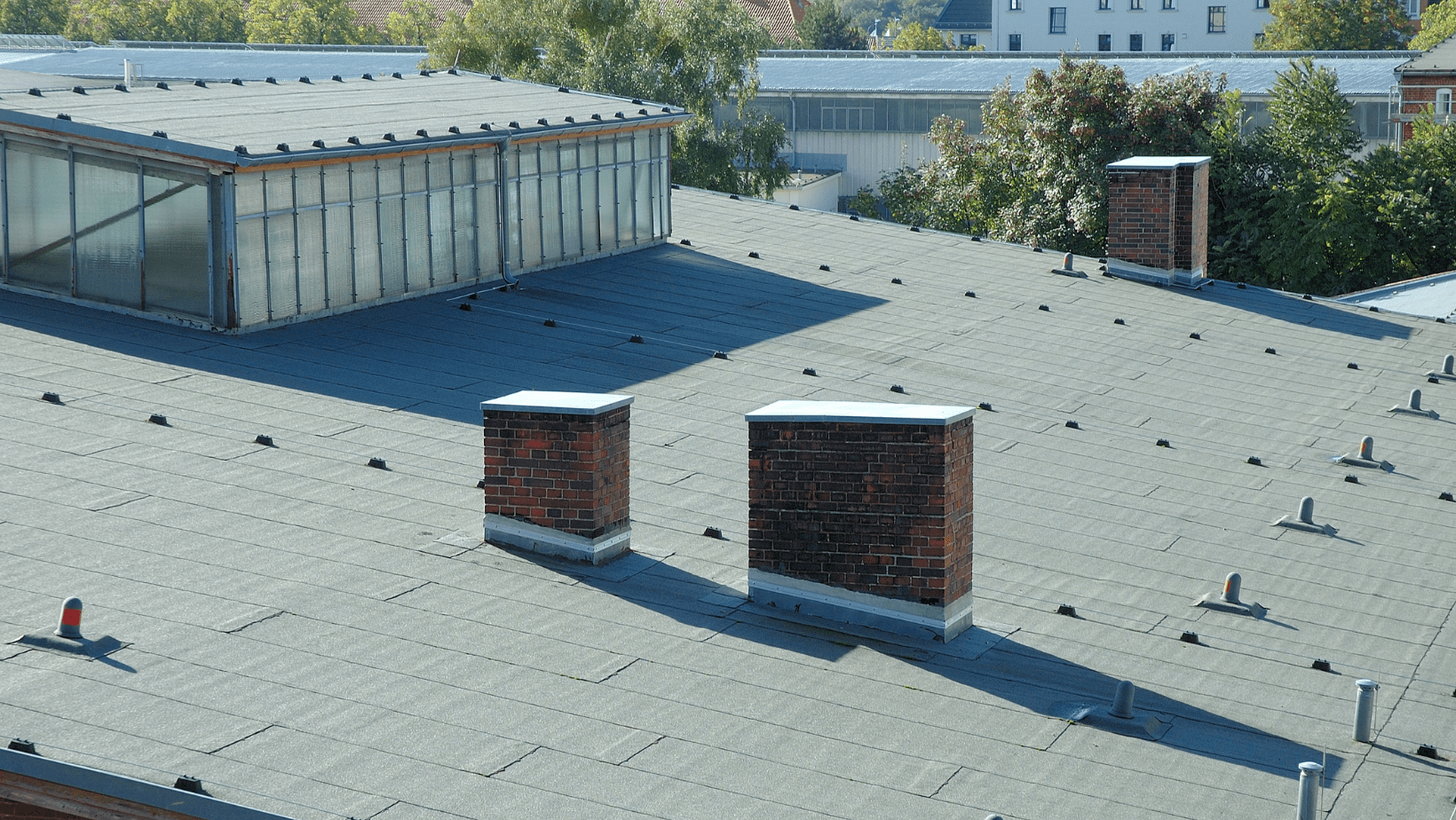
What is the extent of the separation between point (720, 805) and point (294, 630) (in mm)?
3513

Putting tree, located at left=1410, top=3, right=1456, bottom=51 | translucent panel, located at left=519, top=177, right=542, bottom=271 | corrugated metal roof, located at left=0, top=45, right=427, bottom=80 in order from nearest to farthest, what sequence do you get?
translucent panel, located at left=519, top=177, right=542, bottom=271 < corrugated metal roof, located at left=0, top=45, right=427, bottom=80 < tree, located at left=1410, top=3, right=1456, bottom=51

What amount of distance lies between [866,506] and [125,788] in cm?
568

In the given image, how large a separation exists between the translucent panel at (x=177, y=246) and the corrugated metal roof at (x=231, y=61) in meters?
44.9

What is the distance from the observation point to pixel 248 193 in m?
20.0

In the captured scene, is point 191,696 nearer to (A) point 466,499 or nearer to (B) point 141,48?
(A) point 466,499

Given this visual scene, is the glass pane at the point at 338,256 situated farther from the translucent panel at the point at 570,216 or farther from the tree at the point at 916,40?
the tree at the point at 916,40

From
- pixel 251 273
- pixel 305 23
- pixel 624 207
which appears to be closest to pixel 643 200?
pixel 624 207

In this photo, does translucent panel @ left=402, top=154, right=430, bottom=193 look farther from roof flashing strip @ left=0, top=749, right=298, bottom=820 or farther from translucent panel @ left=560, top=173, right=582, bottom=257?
roof flashing strip @ left=0, top=749, right=298, bottom=820

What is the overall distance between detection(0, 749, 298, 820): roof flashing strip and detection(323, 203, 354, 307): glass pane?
13.2 metres

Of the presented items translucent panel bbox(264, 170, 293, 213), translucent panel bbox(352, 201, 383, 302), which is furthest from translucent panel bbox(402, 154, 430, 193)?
translucent panel bbox(264, 170, 293, 213)

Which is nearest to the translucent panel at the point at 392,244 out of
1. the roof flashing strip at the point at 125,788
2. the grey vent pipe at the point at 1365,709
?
the roof flashing strip at the point at 125,788

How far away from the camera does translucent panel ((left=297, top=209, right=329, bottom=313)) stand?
20.8 metres

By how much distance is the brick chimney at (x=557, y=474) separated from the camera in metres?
12.5

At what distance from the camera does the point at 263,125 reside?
71.0ft
